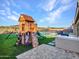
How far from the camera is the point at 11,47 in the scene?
3.85 metres

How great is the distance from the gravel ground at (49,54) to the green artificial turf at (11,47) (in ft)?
0.46

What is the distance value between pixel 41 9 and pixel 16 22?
2.39 feet

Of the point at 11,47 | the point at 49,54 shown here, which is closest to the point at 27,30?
the point at 11,47

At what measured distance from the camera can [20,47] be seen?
3816 mm

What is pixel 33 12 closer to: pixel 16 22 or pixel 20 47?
pixel 16 22

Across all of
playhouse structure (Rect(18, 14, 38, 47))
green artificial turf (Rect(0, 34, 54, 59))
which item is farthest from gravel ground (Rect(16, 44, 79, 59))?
playhouse structure (Rect(18, 14, 38, 47))

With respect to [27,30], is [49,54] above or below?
below

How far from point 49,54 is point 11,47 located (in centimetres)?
111

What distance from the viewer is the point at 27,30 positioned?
12.4 feet

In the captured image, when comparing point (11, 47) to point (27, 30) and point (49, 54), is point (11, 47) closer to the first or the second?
point (27, 30)

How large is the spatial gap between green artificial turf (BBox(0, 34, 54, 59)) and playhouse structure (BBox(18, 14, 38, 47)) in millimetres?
130

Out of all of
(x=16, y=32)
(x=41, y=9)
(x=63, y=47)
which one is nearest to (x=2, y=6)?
(x=16, y=32)

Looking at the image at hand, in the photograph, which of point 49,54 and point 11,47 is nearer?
point 49,54

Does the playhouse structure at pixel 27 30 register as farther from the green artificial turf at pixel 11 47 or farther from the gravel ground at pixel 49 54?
the gravel ground at pixel 49 54
